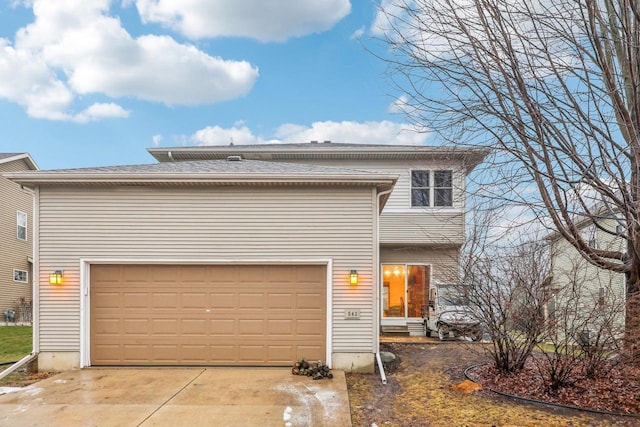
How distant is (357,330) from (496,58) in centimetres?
533

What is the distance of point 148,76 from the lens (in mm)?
21188

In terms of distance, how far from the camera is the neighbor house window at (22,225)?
18812 millimetres

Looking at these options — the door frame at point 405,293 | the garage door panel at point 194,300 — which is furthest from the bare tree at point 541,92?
the door frame at point 405,293

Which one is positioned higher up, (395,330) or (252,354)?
(252,354)

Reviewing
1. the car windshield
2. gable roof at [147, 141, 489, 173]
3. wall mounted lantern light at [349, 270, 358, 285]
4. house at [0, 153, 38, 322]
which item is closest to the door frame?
the car windshield

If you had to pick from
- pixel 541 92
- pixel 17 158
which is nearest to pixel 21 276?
pixel 17 158

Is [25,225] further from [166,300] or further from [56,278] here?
[166,300]

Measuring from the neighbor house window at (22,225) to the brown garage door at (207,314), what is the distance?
13725 millimetres

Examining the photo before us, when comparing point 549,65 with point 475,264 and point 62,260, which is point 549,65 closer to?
point 475,264

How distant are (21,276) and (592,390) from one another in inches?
861

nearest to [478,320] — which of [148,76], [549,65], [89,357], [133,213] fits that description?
[549,65]

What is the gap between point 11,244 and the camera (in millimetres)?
18125

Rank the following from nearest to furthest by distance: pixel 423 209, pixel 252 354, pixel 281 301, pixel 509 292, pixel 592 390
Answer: pixel 592 390, pixel 509 292, pixel 252 354, pixel 281 301, pixel 423 209

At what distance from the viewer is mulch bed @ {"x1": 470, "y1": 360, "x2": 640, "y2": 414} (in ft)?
18.9
